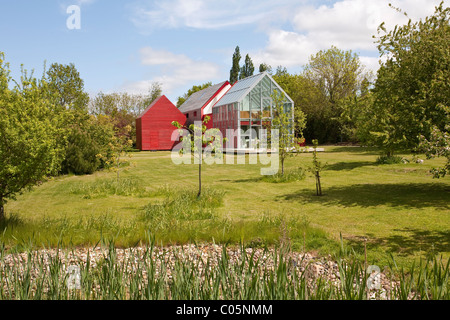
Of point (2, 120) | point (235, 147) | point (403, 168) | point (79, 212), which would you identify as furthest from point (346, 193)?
point (235, 147)

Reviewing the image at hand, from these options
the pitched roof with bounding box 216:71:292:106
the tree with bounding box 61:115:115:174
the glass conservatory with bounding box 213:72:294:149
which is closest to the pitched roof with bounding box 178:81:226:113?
the pitched roof with bounding box 216:71:292:106

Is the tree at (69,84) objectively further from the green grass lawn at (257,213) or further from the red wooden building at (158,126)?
the green grass lawn at (257,213)

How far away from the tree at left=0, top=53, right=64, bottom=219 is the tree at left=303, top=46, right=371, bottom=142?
3825 centimetres

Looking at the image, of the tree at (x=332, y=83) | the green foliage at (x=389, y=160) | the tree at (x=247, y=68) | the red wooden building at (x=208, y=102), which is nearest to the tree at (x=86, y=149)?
the green foliage at (x=389, y=160)

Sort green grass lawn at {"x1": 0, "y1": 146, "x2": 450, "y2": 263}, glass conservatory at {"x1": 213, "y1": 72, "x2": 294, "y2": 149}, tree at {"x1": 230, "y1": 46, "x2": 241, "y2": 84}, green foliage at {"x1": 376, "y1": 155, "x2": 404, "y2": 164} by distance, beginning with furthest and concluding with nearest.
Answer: tree at {"x1": 230, "y1": 46, "x2": 241, "y2": 84} → glass conservatory at {"x1": 213, "y1": 72, "x2": 294, "y2": 149} → green foliage at {"x1": 376, "y1": 155, "x2": 404, "y2": 164} → green grass lawn at {"x1": 0, "y1": 146, "x2": 450, "y2": 263}

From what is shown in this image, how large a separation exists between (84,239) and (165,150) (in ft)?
120

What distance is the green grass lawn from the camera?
6574 mm

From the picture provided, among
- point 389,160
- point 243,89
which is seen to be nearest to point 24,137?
point 389,160

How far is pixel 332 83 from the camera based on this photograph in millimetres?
44781

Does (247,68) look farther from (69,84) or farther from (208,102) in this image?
(69,84)

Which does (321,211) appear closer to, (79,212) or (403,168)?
(79,212)

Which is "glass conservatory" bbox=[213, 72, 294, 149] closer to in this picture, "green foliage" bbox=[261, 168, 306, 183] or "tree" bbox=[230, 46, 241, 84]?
"green foliage" bbox=[261, 168, 306, 183]

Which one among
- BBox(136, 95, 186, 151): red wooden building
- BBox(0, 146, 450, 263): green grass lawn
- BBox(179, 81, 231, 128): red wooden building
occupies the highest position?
BBox(179, 81, 231, 128): red wooden building

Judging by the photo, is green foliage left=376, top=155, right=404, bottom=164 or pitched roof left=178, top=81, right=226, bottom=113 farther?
pitched roof left=178, top=81, right=226, bottom=113
